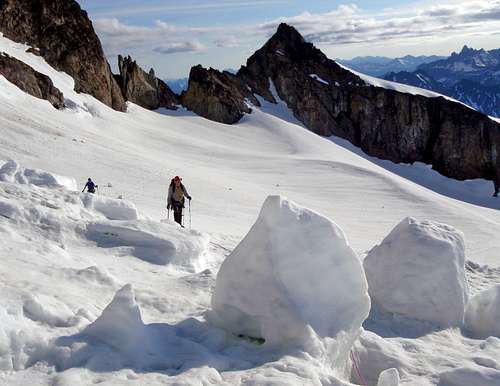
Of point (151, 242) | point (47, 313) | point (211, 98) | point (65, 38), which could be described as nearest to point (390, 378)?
point (47, 313)

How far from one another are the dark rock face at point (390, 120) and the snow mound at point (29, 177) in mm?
65562

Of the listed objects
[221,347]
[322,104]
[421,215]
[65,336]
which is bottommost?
[421,215]

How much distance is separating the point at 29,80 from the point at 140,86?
79.4 ft

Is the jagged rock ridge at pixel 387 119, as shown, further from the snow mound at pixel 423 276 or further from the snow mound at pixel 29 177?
the snow mound at pixel 423 276

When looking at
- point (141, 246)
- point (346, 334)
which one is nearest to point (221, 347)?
point (346, 334)

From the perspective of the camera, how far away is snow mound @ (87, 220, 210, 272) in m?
11.8

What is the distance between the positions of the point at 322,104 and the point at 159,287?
73.6 meters

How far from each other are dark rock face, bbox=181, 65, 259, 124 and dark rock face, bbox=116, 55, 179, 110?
3139 mm

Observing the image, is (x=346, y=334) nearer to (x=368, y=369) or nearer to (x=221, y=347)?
(x=368, y=369)

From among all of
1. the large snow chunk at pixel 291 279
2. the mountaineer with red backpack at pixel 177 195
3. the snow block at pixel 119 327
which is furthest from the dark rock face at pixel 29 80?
the snow block at pixel 119 327

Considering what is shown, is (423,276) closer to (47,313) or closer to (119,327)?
(119,327)

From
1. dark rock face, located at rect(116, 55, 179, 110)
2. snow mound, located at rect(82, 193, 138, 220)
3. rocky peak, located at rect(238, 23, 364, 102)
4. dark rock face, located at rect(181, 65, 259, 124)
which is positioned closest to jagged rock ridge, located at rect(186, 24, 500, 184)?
rocky peak, located at rect(238, 23, 364, 102)

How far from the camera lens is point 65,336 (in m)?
6.66

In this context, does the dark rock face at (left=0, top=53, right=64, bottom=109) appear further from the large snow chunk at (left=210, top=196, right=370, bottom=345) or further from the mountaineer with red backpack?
the large snow chunk at (left=210, top=196, right=370, bottom=345)
